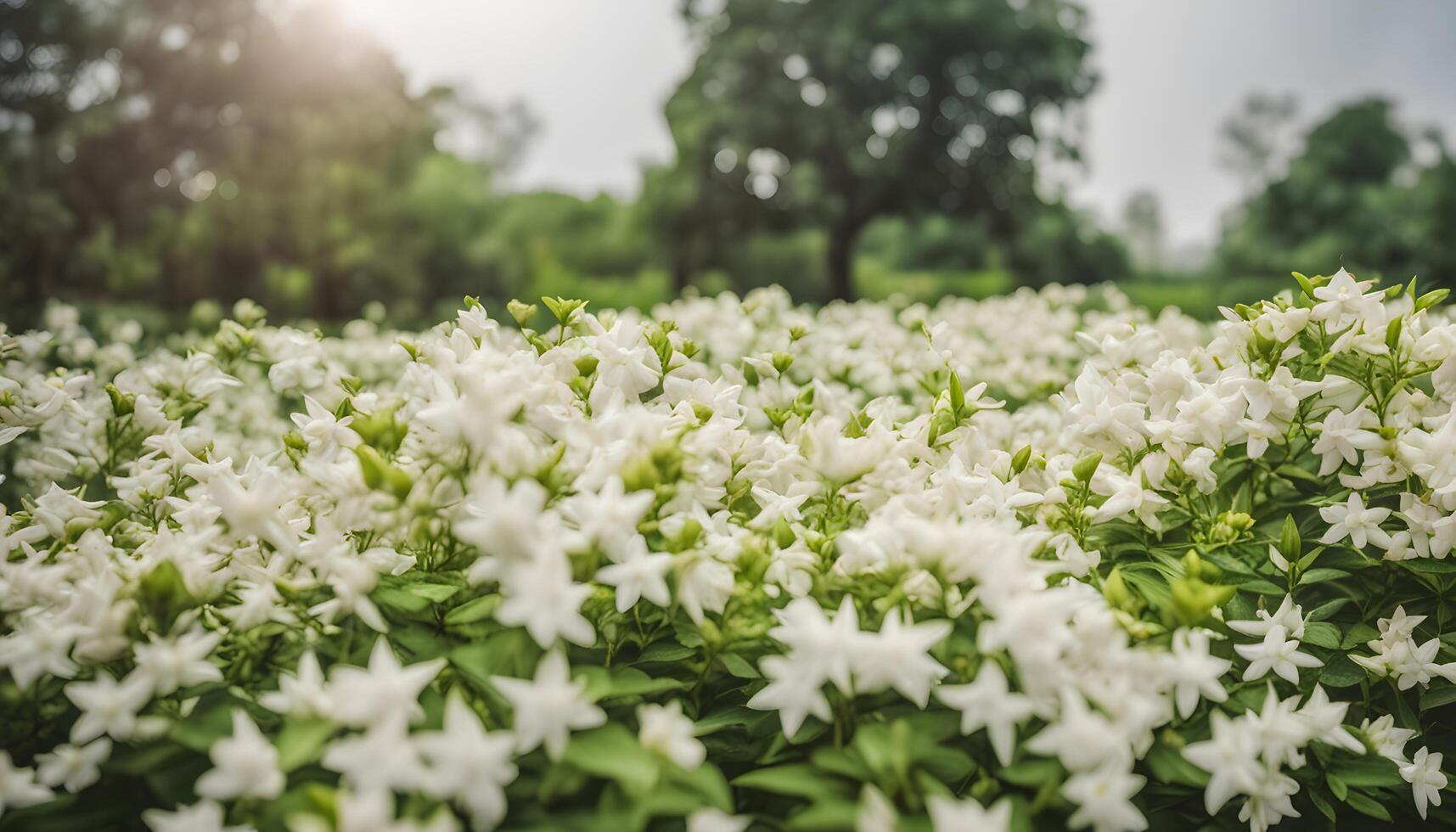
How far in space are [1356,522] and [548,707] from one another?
2220mm

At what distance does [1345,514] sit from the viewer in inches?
92.0

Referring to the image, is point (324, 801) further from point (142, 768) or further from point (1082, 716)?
point (1082, 716)

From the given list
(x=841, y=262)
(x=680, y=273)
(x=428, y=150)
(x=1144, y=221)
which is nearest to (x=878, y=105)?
(x=841, y=262)

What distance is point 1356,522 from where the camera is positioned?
233cm

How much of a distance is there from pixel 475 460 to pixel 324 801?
69 centimetres

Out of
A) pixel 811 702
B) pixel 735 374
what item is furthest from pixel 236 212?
pixel 811 702

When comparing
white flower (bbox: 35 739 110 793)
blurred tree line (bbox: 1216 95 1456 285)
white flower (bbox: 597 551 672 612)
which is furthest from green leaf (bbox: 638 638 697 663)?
blurred tree line (bbox: 1216 95 1456 285)

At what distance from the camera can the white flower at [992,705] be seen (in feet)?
5.10

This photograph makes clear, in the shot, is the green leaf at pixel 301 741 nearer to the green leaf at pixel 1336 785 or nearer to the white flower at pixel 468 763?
the white flower at pixel 468 763

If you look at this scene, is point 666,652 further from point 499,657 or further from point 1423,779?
point 1423,779

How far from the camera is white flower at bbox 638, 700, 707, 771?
1.52 metres

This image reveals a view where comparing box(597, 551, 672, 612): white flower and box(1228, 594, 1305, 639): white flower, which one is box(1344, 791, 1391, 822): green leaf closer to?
box(1228, 594, 1305, 639): white flower

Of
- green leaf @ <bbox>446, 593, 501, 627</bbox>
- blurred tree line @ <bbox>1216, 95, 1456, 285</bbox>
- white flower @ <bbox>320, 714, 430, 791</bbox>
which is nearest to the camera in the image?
white flower @ <bbox>320, 714, 430, 791</bbox>

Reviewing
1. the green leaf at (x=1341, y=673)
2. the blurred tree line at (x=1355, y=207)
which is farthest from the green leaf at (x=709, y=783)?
the blurred tree line at (x=1355, y=207)
